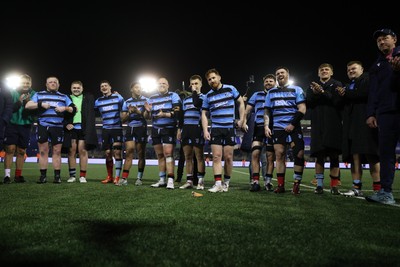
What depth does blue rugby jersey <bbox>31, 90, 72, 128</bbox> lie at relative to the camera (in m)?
6.66

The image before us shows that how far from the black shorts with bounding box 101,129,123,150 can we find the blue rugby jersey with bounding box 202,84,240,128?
8.11ft

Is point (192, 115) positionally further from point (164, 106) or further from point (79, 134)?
point (79, 134)

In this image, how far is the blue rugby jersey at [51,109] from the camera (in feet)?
21.8

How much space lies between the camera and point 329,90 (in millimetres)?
5484

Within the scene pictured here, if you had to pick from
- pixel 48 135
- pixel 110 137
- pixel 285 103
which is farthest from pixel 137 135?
pixel 285 103

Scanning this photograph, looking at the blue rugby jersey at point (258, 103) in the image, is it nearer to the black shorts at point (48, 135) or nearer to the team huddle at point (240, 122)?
the team huddle at point (240, 122)

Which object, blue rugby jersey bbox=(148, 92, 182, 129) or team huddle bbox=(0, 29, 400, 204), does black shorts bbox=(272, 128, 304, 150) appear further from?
blue rugby jersey bbox=(148, 92, 182, 129)

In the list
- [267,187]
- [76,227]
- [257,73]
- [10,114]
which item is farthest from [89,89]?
[76,227]

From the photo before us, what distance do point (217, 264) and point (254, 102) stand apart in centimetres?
526

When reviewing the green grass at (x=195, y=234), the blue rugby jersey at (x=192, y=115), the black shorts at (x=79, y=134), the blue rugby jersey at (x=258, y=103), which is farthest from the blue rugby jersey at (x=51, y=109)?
the blue rugby jersey at (x=258, y=103)

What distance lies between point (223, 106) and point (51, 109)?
377cm

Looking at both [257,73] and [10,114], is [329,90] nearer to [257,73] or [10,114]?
[10,114]

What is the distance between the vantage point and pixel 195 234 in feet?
7.51

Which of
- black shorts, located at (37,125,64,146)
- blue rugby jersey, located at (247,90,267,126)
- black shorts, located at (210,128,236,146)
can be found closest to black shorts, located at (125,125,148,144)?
black shorts, located at (37,125,64,146)
